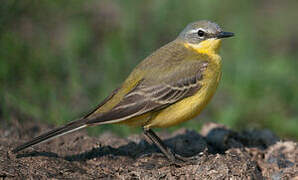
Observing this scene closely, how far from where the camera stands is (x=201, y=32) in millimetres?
6859

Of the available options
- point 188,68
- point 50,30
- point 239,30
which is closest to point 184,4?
point 239,30

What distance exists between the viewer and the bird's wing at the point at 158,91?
19.1 ft

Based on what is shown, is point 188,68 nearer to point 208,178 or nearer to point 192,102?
point 192,102

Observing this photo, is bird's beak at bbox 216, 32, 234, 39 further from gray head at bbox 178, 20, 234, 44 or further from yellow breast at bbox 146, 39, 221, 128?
yellow breast at bbox 146, 39, 221, 128

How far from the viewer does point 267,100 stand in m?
9.21

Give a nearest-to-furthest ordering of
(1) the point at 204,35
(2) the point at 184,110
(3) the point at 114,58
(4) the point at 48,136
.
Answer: (4) the point at 48,136, (2) the point at 184,110, (1) the point at 204,35, (3) the point at 114,58

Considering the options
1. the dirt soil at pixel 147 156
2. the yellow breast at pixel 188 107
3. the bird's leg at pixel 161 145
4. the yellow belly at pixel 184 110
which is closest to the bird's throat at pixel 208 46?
the yellow breast at pixel 188 107

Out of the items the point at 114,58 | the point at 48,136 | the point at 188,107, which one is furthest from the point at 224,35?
the point at 114,58

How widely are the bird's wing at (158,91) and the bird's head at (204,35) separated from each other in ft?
1.53

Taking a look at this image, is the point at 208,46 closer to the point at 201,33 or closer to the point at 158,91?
the point at 201,33

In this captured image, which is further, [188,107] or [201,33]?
[201,33]

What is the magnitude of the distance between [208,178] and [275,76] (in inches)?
199

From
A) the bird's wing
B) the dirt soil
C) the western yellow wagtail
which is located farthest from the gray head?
the dirt soil

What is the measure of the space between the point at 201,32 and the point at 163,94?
4.35 ft
